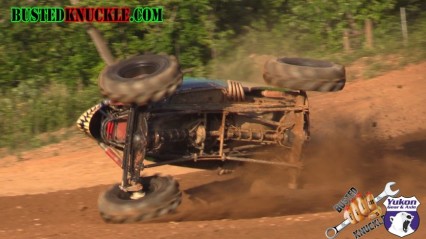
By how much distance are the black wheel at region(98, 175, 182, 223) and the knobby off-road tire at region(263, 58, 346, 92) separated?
1.59 meters

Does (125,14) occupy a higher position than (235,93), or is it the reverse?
(235,93)

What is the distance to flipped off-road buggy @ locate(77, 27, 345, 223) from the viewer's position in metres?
6.70

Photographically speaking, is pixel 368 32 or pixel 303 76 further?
pixel 368 32

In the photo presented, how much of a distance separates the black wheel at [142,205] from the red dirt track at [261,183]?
0.11m

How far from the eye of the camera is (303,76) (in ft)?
24.5

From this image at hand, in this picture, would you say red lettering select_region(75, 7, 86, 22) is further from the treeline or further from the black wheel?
the black wheel

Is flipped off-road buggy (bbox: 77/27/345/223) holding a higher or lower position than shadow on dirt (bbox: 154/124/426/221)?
higher

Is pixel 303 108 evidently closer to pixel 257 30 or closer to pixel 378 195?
pixel 378 195

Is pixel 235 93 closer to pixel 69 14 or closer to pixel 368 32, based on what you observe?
pixel 69 14

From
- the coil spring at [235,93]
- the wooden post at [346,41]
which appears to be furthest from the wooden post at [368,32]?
the coil spring at [235,93]

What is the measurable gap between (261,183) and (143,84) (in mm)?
2370

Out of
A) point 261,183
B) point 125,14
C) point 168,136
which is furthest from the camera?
point 125,14

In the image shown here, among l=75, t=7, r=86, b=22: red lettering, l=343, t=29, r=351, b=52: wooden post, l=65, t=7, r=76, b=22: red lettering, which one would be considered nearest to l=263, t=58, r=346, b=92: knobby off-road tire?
l=75, t=7, r=86, b=22: red lettering

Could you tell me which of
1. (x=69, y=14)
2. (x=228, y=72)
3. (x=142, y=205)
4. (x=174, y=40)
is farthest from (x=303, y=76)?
(x=69, y=14)
